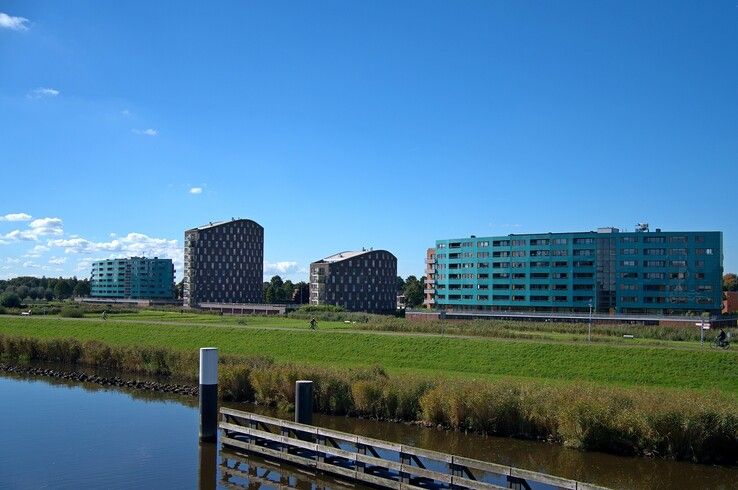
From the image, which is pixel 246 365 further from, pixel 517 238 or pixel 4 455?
pixel 517 238

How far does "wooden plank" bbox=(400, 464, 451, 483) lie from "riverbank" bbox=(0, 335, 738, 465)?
29.5 ft

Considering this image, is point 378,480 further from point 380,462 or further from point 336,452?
point 336,452

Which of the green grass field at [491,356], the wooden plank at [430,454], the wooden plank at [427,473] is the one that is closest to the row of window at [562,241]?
the green grass field at [491,356]

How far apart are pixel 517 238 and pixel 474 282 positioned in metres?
12.1

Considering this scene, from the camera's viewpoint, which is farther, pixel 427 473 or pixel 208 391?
pixel 208 391

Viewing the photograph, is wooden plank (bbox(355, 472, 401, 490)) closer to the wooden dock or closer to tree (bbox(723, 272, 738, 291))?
the wooden dock

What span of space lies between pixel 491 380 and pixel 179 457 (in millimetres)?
17371

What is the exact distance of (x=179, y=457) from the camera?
25.2 meters

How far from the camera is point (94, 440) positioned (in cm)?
2802

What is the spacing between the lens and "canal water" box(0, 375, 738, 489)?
2223 centimetres

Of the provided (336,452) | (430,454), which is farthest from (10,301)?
(430,454)

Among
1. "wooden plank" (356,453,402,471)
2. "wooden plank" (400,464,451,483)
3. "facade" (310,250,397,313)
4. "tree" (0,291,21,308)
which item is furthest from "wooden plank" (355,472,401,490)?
"facade" (310,250,397,313)

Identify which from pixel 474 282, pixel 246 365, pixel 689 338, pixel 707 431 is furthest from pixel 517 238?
pixel 707 431

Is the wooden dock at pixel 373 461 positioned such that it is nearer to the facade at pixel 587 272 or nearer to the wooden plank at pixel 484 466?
the wooden plank at pixel 484 466
